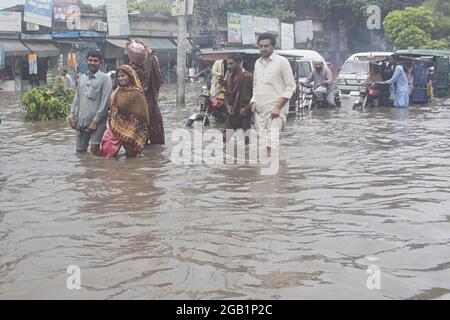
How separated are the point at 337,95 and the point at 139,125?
10.3 metres

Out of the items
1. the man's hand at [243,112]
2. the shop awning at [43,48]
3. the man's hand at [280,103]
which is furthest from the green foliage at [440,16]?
the man's hand at [280,103]

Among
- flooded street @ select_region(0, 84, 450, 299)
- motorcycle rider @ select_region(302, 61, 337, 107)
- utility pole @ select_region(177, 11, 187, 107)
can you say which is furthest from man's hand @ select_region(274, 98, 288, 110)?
utility pole @ select_region(177, 11, 187, 107)

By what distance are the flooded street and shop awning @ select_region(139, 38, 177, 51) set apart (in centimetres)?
2831

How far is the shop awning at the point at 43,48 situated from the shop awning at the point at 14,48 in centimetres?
38

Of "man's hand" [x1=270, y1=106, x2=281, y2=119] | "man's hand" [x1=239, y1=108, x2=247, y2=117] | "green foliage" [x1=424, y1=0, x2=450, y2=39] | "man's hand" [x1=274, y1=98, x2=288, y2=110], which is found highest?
"green foliage" [x1=424, y1=0, x2=450, y2=39]

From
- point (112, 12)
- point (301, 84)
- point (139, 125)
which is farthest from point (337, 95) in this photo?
point (112, 12)

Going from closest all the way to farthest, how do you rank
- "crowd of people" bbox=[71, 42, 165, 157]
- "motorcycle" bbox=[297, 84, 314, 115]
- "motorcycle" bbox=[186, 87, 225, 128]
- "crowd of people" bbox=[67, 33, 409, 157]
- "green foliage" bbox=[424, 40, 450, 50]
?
"crowd of people" bbox=[67, 33, 409, 157], "crowd of people" bbox=[71, 42, 165, 157], "motorcycle" bbox=[186, 87, 225, 128], "motorcycle" bbox=[297, 84, 314, 115], "green foliage" bbox=[424, 40, 450, 50]

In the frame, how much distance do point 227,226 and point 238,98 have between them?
520 cm

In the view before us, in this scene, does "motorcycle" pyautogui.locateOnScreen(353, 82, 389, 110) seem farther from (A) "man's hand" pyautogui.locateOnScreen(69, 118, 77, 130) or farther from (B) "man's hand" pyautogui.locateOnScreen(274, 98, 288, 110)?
(A) "man's hand" pyautogui.locateOnScreen(69, 118, 77, 130)

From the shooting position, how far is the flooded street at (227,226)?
11.2ft

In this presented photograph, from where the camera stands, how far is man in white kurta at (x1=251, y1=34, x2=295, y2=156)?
7211mm

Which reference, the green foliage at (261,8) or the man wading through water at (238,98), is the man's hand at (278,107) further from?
the green foliage at (261,8)

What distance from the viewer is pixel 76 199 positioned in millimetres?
5547
